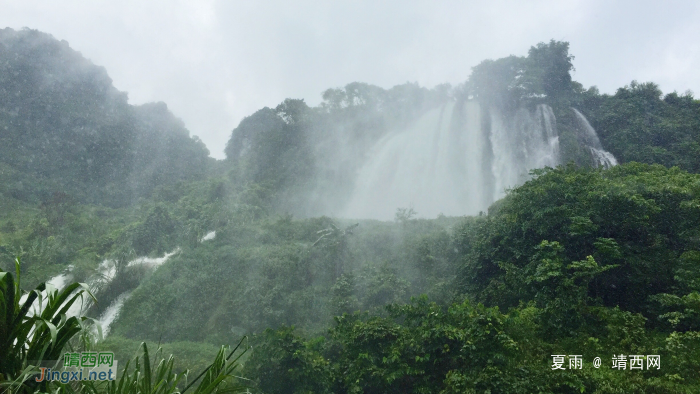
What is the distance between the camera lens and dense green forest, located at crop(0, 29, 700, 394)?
8.36 meters

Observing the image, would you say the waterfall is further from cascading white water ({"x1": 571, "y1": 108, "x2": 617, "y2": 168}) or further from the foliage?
cascading white water ({"x1": 571, "y1": 108, "x2": 617, "y2": 168})

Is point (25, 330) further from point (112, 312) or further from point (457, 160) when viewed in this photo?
point (457, 160)

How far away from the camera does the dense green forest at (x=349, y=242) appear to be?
8.36 metres

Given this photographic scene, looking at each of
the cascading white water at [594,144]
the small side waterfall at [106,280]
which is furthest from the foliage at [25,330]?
the cascading white water at [594,144]

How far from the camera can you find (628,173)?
14.1 meters

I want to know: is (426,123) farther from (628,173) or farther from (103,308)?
(103,308)

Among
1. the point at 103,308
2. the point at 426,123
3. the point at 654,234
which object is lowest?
the point at 103,308

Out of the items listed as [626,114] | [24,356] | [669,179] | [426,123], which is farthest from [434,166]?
[24,356]

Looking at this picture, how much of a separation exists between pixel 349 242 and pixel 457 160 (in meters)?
18.8

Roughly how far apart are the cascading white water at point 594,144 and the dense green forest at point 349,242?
0.58 m

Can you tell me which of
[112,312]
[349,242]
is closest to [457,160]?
[349,242]

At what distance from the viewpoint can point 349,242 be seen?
19.6 meters

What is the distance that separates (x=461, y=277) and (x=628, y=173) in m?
6.68

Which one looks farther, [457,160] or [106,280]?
[457,160]
